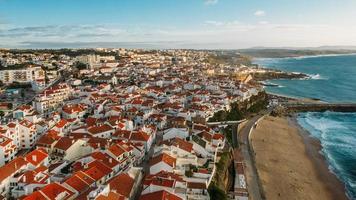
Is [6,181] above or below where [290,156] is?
above

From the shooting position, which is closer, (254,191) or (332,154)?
(254,191)

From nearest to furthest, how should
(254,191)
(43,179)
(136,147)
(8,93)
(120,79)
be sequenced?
(43,179)
(254,191)
(136,147)
(8,93)
(120,79)

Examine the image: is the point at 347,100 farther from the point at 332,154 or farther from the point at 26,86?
the point at 26,86

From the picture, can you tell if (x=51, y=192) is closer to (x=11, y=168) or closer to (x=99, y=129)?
(x=11, y=168)

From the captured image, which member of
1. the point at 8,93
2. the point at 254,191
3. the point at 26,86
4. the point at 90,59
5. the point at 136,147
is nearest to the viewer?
the point at 254,191

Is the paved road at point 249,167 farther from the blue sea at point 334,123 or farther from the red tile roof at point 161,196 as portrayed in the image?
the blue sea at point 334,123

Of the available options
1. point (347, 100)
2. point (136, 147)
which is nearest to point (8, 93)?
point (136, 147)

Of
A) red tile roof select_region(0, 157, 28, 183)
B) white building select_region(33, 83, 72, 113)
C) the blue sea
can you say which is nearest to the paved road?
the blue sea
